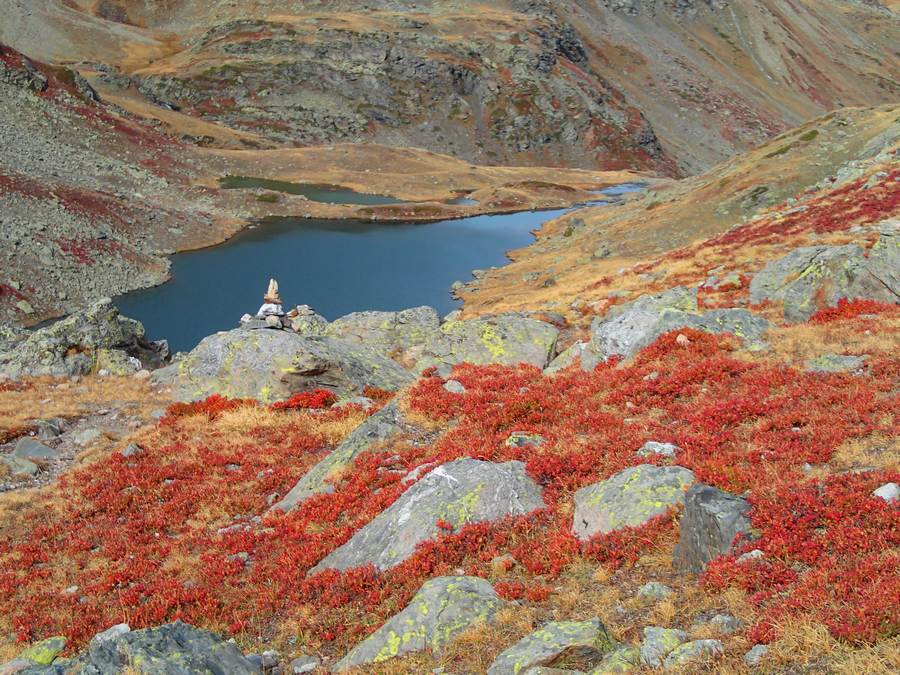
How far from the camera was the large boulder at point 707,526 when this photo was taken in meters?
9.96

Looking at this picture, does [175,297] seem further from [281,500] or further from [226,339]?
[281,500]

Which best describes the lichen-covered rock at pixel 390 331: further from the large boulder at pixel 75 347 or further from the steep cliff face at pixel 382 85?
the steep cliff face at pixel 382 85

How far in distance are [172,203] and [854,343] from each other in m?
89.2

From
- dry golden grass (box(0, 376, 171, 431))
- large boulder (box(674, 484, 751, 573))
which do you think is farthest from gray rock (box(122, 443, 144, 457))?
large boulder (box(674, 484, 751, 573))

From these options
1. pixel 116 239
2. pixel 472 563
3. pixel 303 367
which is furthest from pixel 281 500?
pixel 116 239

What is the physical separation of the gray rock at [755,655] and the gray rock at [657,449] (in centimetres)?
627

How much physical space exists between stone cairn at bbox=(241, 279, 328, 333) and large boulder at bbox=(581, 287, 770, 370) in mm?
18071

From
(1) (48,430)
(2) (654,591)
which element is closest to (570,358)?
(2) (654,591)

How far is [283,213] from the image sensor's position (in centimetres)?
9838

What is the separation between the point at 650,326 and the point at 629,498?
13178mm

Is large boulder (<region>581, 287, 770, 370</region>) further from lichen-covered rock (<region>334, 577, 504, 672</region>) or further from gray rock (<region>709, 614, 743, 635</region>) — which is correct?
lichen-covered rock (<region>334, 577, 504, 672</region>)

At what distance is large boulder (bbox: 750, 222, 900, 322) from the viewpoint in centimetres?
2423

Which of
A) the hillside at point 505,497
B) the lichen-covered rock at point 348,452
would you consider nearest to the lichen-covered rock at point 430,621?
the hillside at point 505,497

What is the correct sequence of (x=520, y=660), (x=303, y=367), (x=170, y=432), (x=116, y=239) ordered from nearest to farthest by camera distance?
(x=520, y=660), (x=170, y=432), (x=303, y=367), (x=116, y=239)
